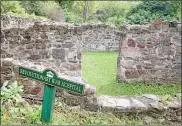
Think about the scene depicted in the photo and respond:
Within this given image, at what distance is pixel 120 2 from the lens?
112 ft

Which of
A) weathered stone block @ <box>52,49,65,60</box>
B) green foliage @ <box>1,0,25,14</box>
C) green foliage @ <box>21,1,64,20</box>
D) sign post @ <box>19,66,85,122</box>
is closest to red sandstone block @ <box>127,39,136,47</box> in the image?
weathered stone block @ <box>52,49,65,60</box>

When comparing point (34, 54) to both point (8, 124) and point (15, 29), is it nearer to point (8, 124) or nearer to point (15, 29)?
point (15, 29)

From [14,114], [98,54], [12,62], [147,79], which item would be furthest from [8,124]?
[98,54]

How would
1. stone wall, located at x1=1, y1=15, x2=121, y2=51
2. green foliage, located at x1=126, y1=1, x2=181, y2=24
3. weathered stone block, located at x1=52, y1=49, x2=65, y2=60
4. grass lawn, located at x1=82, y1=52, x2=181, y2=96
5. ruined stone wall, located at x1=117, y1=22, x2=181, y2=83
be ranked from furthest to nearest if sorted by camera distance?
1. green foliage, located at x1=126, y1=1, x2=181, y2=24
2. stone wall, located at x1=1, y1=15, x2=121, y2=51
3. ruined stone wall, located at x1=117, y1=22, x2=181, y2=83
4. grass lawn, located at x1=82, y1=52, x2=181, y2=96
5. weathered stone block, located at x1=52, y1=49, x2=65, y2=60

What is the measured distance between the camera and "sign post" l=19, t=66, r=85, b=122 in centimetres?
452

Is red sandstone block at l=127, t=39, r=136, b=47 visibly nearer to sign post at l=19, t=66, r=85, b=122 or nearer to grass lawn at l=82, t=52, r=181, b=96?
grass lawn at l=82, t=52, r=181, b=96

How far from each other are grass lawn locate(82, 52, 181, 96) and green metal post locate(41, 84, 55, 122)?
4.36m

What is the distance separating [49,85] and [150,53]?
18.4ft

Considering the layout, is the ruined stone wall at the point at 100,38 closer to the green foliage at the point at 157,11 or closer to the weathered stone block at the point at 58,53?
the green foliage at the point at 157,11

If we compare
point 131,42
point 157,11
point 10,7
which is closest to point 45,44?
point 131,42

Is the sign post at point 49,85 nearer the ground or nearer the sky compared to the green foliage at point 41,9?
nearer the sky

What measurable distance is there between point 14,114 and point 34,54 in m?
3.84

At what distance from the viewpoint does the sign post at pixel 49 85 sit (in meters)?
4.52

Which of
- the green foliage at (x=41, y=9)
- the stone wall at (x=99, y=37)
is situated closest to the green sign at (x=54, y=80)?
the stone wall at (x=99, y=37)
